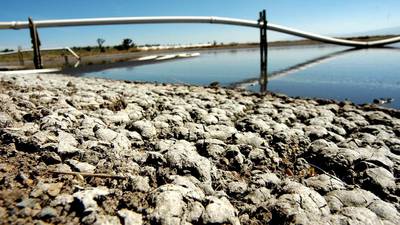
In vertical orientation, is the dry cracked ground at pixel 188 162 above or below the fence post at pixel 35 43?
below

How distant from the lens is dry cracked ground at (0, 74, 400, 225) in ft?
10.1

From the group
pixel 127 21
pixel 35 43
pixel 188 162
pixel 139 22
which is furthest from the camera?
pixel 139 22

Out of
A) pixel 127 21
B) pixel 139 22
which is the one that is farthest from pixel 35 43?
pixel 139 22

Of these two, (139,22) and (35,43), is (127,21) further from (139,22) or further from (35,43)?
(35,43)

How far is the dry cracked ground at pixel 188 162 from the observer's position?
10.1 ft

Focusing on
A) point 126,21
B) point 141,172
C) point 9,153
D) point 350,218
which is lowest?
point 350,218

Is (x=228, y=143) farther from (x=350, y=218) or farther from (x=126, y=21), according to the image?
(x=126, y=21)

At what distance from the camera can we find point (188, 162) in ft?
13.4

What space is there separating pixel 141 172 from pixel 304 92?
7503 millimetres

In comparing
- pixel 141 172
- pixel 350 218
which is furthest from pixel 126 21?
pixel 350 218

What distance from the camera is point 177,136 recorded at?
5.12 metres

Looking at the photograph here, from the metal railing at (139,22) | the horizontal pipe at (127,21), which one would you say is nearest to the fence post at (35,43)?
the metal railing at (139,22)

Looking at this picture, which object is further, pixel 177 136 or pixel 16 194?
pixel 177 136

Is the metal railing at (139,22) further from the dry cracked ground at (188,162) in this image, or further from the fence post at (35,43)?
the dry cracked ground at (188,162)
